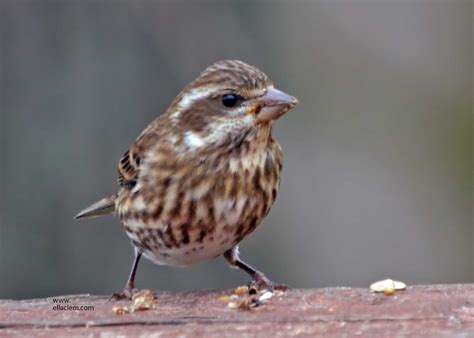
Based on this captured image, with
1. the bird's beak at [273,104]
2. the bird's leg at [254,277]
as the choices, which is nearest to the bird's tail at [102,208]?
the bird's leg at [254,277]

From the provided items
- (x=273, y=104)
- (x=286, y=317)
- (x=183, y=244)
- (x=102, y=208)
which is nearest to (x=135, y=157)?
(x=183, y=244)

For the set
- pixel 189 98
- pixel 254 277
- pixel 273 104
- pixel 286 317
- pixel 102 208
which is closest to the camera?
pixel 286 317

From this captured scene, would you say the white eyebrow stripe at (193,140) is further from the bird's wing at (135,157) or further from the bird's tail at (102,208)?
the bird's tail at (102,208)

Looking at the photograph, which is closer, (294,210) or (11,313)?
(11,313)

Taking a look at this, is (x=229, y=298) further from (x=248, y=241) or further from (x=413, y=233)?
(x=413, y=233)

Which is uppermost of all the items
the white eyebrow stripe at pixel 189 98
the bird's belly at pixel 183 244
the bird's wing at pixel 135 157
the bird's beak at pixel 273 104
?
the white eyebrow stripe at pixel 189 98

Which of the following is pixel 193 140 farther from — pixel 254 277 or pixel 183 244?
pixel 254 277

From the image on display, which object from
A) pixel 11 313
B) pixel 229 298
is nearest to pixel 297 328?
pixel 229 298
